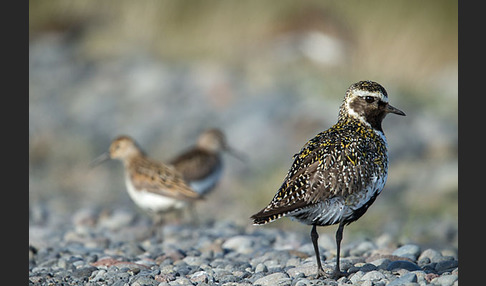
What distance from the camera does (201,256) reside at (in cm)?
877

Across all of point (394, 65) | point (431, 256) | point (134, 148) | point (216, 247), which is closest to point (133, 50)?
point (394, 65)

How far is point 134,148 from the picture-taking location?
11.5 metres

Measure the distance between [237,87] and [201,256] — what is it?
817 centimetres

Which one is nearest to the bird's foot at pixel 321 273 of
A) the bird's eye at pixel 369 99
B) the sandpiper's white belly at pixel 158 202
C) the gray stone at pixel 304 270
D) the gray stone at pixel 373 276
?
the gray stone at pixel 304 270

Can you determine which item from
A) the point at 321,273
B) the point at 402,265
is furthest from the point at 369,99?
the point at 321,273

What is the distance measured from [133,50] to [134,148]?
7476 mm

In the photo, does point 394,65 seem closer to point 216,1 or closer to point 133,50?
point 216,1

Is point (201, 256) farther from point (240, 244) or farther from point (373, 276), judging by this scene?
point (373, 276)

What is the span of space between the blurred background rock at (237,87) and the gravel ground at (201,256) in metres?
1.20

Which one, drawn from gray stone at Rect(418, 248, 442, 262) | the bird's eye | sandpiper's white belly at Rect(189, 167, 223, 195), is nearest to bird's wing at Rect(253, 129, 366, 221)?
the bird's eye

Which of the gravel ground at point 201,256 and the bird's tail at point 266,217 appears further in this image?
the gravel ground at point 201,256

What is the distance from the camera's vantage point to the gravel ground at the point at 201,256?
7328 millimetres

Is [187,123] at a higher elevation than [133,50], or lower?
lower

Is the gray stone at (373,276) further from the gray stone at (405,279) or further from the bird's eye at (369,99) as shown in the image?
the bird's eye at (369,99)
